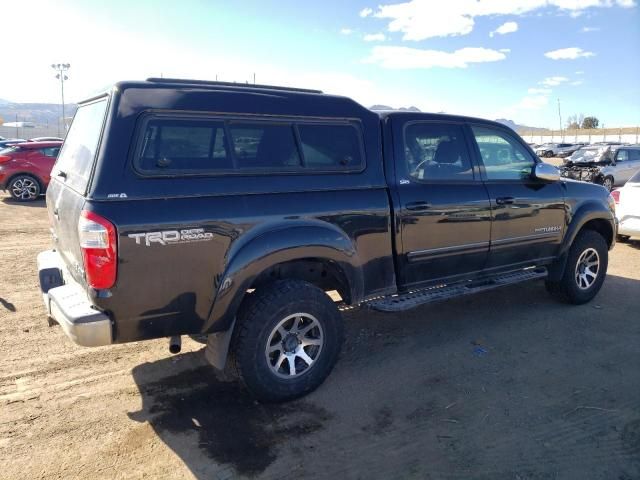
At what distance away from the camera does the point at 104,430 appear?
10.5ft

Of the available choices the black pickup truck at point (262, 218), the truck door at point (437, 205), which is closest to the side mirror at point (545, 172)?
the black pickup truck at point (262, 218)

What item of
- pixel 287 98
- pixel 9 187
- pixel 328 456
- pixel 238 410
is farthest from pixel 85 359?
pixel 9 187

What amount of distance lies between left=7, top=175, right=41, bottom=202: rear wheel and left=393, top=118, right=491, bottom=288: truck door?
12.3 m

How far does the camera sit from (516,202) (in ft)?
15.8

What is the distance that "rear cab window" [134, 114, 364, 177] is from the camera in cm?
302

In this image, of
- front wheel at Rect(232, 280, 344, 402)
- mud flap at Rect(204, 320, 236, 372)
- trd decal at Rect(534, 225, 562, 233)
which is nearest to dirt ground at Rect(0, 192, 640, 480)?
front wheel at Rect(232, 280, 344, 402)

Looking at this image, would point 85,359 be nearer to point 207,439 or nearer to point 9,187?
point 207,439

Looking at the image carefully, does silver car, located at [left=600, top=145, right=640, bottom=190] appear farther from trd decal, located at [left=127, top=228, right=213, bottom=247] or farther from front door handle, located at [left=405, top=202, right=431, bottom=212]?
trd decal, located at [left=127, top=228, right=213, bottom=247]

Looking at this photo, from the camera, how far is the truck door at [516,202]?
471 centimetres

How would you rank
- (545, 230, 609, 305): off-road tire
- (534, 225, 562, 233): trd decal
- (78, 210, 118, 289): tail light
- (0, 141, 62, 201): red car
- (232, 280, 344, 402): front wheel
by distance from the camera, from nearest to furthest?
(78, 210, 118, 289): tail light → (232, 280, 344, 402): front wheel → (534, 225, 562, 233): trd decal → (545, 230, 609, 305): off-road tire → (0, 141, 62, 201): red car

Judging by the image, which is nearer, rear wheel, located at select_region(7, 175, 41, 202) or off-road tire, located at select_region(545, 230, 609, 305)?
off-road tire, located at select_region(545, 230, 609, 305)

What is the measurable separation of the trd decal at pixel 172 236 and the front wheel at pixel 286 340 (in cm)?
63

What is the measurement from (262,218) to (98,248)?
1.00 m

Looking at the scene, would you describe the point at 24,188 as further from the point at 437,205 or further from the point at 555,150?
the point at 555,150
